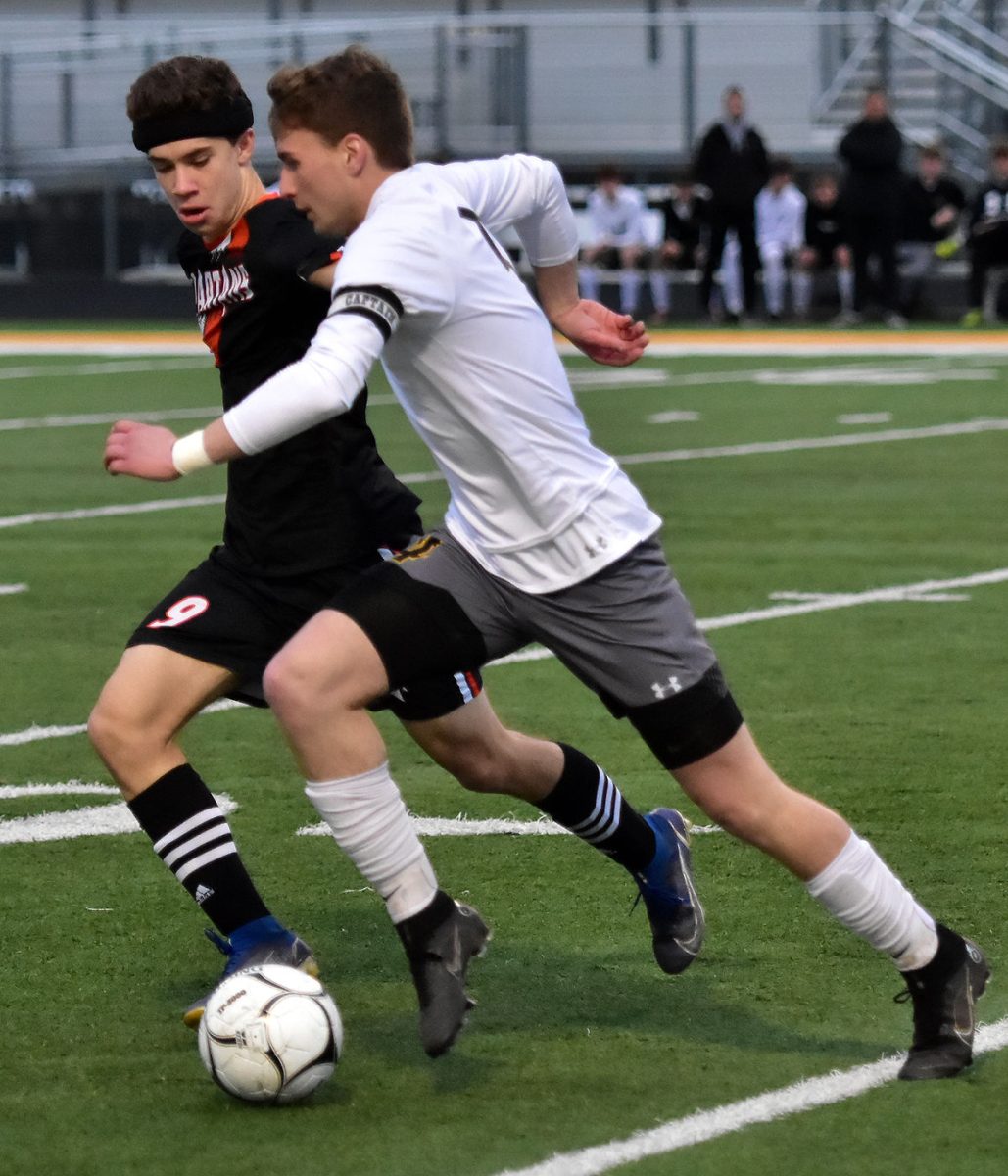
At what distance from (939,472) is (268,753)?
750 centimetres

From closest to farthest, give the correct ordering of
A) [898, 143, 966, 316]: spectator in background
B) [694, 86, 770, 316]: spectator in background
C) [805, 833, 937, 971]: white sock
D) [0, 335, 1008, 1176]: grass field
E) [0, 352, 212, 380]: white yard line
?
1. [0, 335, 1008, 1176]: grass field
2. [805, 833, 937, 971]: white sock
3. [0, 352, 212, 380]: white yard line
4. [694, 86, 770, 316]: spectator in background
5. [898, 143, 966, 316]: spectator in background

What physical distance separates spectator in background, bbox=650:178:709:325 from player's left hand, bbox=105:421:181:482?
2438 cm

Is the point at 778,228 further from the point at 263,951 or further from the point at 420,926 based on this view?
the point at 420,926

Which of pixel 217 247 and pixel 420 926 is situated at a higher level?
pixel 217 247

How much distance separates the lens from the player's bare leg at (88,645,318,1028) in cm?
464

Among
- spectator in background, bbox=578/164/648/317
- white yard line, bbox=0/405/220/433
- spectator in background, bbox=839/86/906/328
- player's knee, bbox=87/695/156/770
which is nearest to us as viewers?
player's knee, bbox=87/695/156/770

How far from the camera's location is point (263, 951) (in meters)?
4.68

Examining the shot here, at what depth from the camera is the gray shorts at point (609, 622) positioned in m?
4.25

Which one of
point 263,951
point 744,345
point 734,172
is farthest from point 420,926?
point 734,172

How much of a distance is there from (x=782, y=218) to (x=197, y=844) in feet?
79.8

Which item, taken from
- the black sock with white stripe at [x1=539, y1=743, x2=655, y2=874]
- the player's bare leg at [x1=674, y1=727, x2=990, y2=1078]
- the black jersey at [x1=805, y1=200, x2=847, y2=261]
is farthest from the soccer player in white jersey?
the black jersey at [x1=805, y1=200, x2=847, y2=261]

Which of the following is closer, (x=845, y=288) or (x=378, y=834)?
(x=378, y=834)

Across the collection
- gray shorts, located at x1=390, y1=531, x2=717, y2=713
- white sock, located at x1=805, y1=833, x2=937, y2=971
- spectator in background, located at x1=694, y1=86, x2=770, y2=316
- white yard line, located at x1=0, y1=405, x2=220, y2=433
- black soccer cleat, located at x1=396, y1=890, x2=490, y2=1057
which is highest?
spectator in background, located at x1=694, y1=86, x2=770, y2=316

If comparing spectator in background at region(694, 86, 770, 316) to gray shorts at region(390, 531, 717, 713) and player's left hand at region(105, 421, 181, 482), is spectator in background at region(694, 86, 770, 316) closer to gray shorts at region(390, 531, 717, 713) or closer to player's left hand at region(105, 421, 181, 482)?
gray shorts at region(390, 531, 717, 713)
